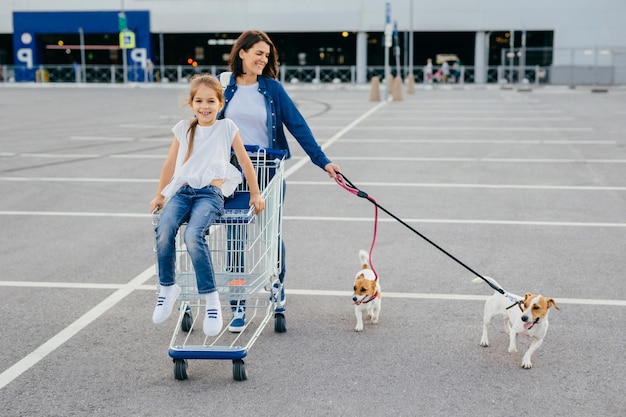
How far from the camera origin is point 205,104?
179 inches

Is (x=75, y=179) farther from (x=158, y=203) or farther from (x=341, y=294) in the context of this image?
(x=158, y=203)

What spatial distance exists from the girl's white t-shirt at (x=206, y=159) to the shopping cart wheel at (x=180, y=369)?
943 millimetres

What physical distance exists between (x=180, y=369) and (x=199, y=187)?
1029 mm

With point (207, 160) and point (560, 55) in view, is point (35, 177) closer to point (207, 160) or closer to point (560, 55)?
point (207, 160)

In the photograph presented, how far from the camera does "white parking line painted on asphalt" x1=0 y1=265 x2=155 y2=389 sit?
4391 mm

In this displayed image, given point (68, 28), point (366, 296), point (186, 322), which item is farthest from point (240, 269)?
point (68, 28)

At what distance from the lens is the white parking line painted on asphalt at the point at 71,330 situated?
4391mm

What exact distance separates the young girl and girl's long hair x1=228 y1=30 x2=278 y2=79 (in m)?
0.42

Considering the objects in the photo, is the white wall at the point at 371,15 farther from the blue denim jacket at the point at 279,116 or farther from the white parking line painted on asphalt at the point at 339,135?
the blue denim jacket at the point at 279,116

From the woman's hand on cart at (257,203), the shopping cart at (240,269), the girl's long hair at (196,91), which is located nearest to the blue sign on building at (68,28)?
the shopping cart at (240,269)

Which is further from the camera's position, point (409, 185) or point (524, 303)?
point (409, 185)

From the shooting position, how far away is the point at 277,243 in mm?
4797

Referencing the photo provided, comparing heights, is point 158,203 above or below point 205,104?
below

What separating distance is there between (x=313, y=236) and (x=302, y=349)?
3.15m
